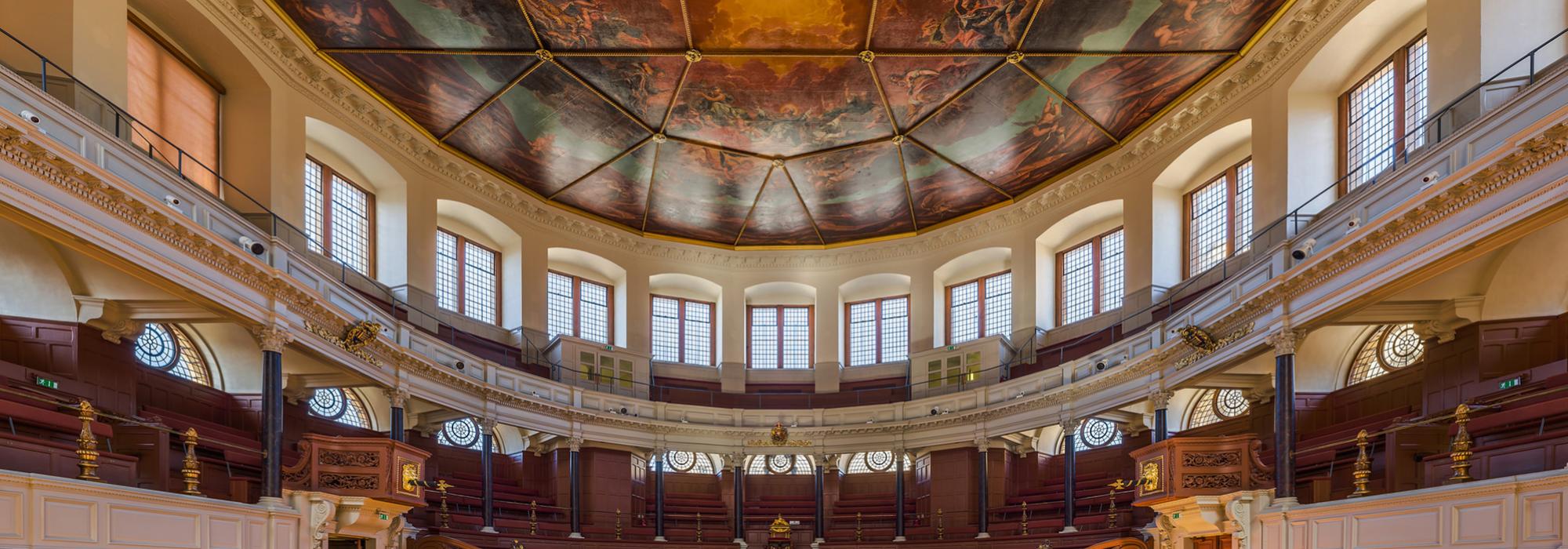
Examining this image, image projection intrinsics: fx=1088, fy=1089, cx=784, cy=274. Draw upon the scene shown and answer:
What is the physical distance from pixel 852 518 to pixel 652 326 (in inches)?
377

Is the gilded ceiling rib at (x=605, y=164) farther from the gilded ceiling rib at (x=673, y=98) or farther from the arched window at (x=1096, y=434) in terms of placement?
the arched window at (x=1096, y=434)

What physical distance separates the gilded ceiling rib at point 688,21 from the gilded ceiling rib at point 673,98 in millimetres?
842

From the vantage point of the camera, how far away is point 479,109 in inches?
1104

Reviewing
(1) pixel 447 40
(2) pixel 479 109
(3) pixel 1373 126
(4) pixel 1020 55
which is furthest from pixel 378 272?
(3) pixel 1373 126

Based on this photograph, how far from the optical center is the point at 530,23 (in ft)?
79.8

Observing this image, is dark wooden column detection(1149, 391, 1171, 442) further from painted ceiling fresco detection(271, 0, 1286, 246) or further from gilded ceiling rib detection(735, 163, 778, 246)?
gilded ceiling rib detection(735, 163, 778, 246)

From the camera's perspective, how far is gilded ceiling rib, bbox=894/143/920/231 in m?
31.6

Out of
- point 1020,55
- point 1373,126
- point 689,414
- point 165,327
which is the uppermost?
point 1020,55

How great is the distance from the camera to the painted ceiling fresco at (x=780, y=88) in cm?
2388

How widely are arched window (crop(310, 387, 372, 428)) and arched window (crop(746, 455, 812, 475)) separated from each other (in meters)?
13.7

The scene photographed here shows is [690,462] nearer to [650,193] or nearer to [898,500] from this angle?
[898,500]

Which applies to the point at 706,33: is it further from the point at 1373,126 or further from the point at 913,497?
the point at 913,497

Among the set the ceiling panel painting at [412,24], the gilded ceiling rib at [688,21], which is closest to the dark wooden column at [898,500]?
the gilded ceiling rib at [688,21]

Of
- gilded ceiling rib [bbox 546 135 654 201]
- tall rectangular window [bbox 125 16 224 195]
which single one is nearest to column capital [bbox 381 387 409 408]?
tall rectangular window [bbox 125 16 224 195]
